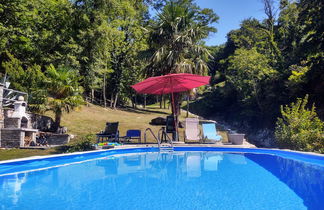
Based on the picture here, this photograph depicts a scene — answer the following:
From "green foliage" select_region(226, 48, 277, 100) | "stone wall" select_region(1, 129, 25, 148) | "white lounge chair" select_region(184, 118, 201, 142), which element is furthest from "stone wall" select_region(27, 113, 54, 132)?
"green foliage" select_region(226, 48, 277, 100)

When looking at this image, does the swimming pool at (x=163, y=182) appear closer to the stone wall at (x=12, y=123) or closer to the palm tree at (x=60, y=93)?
the stone wall at (x=12, y=123)

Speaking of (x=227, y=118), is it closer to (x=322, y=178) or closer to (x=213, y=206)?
(x=322, y=178)

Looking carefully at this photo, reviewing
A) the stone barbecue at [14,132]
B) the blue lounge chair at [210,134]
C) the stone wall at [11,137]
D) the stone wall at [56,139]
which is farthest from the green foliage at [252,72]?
the stone wall at [11,137]

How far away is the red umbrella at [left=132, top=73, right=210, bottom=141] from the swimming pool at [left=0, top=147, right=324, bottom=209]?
3397 mm

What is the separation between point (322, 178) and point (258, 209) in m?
3.24

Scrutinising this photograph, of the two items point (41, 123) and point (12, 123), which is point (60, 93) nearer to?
point (41, 123)

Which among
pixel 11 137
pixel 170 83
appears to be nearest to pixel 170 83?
pixel 170 83

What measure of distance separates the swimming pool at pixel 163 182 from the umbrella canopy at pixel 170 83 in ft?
11.1

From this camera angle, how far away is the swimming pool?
4102 millimetres

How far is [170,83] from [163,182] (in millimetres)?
6101

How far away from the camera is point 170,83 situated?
10875 millimetres

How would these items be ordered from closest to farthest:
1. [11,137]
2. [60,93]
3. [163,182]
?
[163,182]
[11,137]
[60,93]

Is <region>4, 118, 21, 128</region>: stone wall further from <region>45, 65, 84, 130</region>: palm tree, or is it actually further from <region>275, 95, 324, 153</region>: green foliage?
<region>275, 95, 324, 153</region>: green foliage

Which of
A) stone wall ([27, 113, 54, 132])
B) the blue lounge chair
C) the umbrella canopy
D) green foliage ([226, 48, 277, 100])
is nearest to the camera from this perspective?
the umbrella canopy
